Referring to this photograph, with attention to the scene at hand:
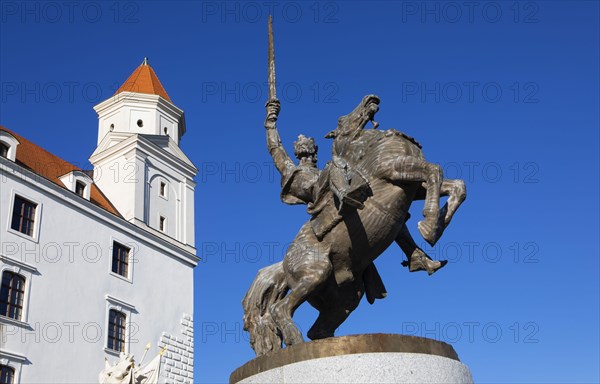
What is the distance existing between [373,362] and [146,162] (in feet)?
103

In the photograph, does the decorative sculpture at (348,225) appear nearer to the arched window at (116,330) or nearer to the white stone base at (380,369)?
the white stone base at (380,369)

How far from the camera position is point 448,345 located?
15.9ft

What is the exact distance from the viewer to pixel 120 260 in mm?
29578

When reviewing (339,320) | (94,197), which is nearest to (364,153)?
(339,320)

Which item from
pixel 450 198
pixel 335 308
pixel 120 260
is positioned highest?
pixel 120 260

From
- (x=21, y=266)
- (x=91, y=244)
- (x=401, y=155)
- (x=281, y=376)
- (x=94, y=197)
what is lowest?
(x=281, y=376)

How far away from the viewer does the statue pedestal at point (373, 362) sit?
4.52 meters

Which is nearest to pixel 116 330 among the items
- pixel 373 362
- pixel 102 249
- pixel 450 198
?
pixel 102 249

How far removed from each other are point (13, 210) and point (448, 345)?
2342 centimetres

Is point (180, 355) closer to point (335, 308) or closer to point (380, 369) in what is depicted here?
→ point (335, 308)

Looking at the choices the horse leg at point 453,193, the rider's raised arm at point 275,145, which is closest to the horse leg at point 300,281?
the rider's raised arm at point 275,145

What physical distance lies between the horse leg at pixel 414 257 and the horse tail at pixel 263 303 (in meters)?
1.09

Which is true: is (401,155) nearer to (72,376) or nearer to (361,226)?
(361,226)

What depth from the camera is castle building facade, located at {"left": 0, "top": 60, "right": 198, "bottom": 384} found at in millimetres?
24594
